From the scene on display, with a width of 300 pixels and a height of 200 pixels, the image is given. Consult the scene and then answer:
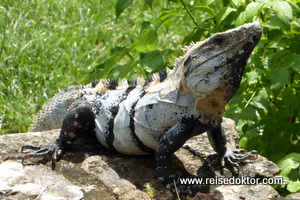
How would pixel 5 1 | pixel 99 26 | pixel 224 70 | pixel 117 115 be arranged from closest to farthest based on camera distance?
pixel 224 70
pixel 117 115
pixel 5 1
pixel 99 26

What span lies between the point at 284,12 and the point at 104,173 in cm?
219

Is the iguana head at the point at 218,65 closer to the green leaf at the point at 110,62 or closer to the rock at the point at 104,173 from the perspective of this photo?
the rock at the point at 104,173

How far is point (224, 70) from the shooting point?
168 inches

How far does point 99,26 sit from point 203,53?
17.7 feet

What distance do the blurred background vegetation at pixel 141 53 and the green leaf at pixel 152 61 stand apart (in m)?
0.01

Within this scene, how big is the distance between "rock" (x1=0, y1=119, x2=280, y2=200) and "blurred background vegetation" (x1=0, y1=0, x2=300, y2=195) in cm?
48

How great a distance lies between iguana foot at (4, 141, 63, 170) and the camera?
189 inches

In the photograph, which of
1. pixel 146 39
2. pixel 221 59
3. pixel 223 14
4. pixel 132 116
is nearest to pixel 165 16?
pixel 146 39

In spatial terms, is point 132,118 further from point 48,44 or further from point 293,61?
point 48,44

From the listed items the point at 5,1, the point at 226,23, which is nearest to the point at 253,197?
the point at 226,23

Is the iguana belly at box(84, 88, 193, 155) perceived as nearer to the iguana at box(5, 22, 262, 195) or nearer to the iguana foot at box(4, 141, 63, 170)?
the iguana at box(5, 22, 262, 195)

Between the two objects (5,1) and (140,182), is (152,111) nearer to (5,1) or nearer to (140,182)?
(140,182)

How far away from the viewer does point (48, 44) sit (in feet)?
27.2

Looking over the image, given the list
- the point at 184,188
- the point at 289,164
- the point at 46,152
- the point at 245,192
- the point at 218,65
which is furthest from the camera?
the point at 289,164
